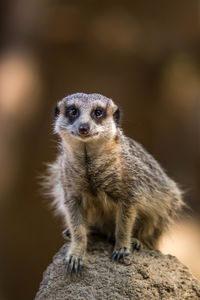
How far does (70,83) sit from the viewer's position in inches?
322

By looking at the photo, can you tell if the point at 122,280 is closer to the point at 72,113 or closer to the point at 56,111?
the point at 72,113

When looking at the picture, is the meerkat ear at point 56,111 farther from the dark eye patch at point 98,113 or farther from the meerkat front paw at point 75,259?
the meerkat front paw at point 75,259

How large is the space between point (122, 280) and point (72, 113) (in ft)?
3.37

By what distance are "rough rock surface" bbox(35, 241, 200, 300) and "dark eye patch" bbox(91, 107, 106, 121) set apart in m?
0.82

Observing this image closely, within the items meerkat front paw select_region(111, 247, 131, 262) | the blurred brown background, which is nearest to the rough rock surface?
meerkat front paw select_region(111, 247, 131, 262)

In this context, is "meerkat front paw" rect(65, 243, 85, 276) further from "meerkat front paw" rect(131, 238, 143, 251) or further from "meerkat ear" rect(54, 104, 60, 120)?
"meerkat ear" rect(54, 104, 60, 120)

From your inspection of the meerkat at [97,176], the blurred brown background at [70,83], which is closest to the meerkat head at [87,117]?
the meerkat at [97,176]

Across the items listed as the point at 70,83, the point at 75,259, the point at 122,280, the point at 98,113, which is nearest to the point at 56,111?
the point at 98,113

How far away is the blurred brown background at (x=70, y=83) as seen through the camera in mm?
8242

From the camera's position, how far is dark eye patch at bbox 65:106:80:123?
3.44 m

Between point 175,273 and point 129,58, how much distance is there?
546 centimetres

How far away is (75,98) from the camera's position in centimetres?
349

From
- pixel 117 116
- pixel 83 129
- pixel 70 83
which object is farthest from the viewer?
pixel 70 83

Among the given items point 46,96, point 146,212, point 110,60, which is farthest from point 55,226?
point 146,212
